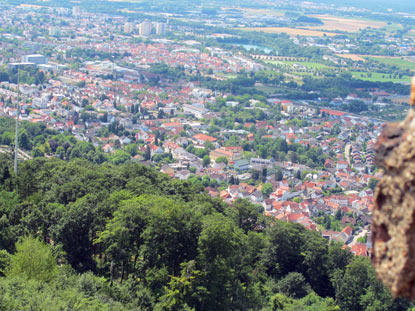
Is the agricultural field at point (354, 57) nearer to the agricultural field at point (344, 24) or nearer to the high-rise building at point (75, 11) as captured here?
the agricultural field at point (344, 24)

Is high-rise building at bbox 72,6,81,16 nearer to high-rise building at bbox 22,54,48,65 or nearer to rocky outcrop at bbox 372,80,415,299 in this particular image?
high-rise building at bbox 22,54,48,65

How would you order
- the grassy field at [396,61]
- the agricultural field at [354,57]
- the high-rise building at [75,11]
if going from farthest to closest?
the high-rise building at [75,11], the agricultural field at [354,57], the grassy field at [396,61]

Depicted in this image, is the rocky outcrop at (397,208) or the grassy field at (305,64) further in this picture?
the grassy field at (305,64)

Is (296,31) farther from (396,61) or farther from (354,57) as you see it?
(396,61)

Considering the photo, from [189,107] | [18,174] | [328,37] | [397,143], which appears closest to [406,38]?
[328,37]

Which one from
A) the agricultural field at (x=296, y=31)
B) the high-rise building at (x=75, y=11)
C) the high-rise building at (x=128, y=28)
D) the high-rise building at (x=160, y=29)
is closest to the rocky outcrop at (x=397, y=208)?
the high-rise building at (x=160, y=29)

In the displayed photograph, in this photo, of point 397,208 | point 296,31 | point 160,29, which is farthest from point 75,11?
point 397,208

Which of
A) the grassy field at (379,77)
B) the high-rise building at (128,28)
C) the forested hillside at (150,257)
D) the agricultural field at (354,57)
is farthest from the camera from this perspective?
the high-rise building at (128,28)
